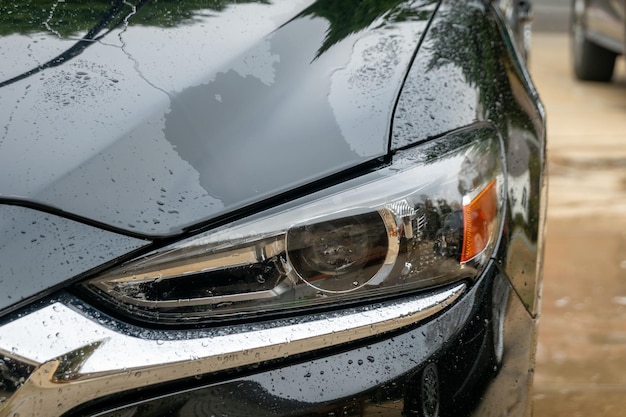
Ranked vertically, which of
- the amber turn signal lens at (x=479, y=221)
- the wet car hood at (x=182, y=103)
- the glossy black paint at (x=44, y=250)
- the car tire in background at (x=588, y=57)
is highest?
the wet car hood at (x=182, y=103)

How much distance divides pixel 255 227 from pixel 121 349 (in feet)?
0.83

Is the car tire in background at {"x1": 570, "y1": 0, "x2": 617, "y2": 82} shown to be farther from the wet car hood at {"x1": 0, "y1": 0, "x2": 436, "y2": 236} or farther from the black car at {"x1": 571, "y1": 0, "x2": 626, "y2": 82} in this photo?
the wet car hood at {"x1": 0, "y1": 0, "x2": 436, "y2": 236}

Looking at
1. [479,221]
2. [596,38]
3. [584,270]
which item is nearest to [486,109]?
[479,221]

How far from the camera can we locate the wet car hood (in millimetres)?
1214

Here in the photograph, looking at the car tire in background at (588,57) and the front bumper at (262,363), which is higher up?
the front bumper at (262,363)

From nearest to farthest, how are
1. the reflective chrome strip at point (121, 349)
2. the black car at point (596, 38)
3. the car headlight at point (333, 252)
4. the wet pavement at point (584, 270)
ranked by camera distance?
the reflective chrome strip at point (121, 349) < the car headlight at point (333, 252) < the wet pavement at point (584, 270) < the black car at point (596, 38)

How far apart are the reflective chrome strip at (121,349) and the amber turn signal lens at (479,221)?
0.17 metres

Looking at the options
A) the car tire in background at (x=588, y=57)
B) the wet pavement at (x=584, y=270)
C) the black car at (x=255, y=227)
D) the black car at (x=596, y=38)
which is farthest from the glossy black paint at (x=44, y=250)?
the car tire in background at (x=588, y=57)

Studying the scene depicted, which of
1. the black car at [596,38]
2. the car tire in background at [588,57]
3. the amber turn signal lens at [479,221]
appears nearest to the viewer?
the amber turn signal lens at [479,221]

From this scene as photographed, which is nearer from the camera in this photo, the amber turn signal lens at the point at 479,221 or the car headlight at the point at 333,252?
the car headlight at the point at 333,252

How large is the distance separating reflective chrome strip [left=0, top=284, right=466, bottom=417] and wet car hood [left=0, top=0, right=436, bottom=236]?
0.52ft

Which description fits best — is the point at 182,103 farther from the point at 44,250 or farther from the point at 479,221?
the point at 479,221

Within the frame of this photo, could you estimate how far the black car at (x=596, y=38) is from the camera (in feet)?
21.7

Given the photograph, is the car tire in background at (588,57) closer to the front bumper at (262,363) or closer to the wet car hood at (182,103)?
the wet car hood at (182,103)
